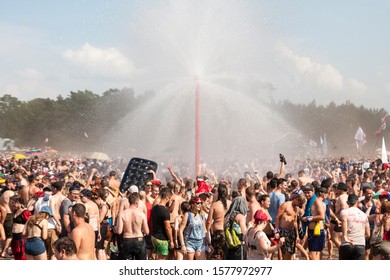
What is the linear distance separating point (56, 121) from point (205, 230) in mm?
118180

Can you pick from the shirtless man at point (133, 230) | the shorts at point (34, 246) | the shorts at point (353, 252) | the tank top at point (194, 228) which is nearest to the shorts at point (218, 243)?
the tank top at point (194, 228)

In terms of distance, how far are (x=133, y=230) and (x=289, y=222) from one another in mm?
2811

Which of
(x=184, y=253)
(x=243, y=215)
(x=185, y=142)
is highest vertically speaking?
(x=185, y=142)

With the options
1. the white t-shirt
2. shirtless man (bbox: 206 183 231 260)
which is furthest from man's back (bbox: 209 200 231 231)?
the white t-shirt

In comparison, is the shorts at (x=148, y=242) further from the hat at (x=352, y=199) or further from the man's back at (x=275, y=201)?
the hat at (x=352, y=199)

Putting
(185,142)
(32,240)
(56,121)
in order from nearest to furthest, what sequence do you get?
(32,240) < (185,142) < (56,121)

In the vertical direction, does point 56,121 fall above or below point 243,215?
above

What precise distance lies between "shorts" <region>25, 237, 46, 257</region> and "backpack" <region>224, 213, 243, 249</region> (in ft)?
10.1

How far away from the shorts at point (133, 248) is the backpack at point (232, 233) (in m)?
1.50

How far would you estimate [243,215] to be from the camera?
10.5 m

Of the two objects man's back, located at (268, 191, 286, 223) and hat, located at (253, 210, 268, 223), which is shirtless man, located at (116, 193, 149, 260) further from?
man's back, located at (268, 191, 286, 223)

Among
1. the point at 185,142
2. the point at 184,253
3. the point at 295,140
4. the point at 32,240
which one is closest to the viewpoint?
the point at 32,240
